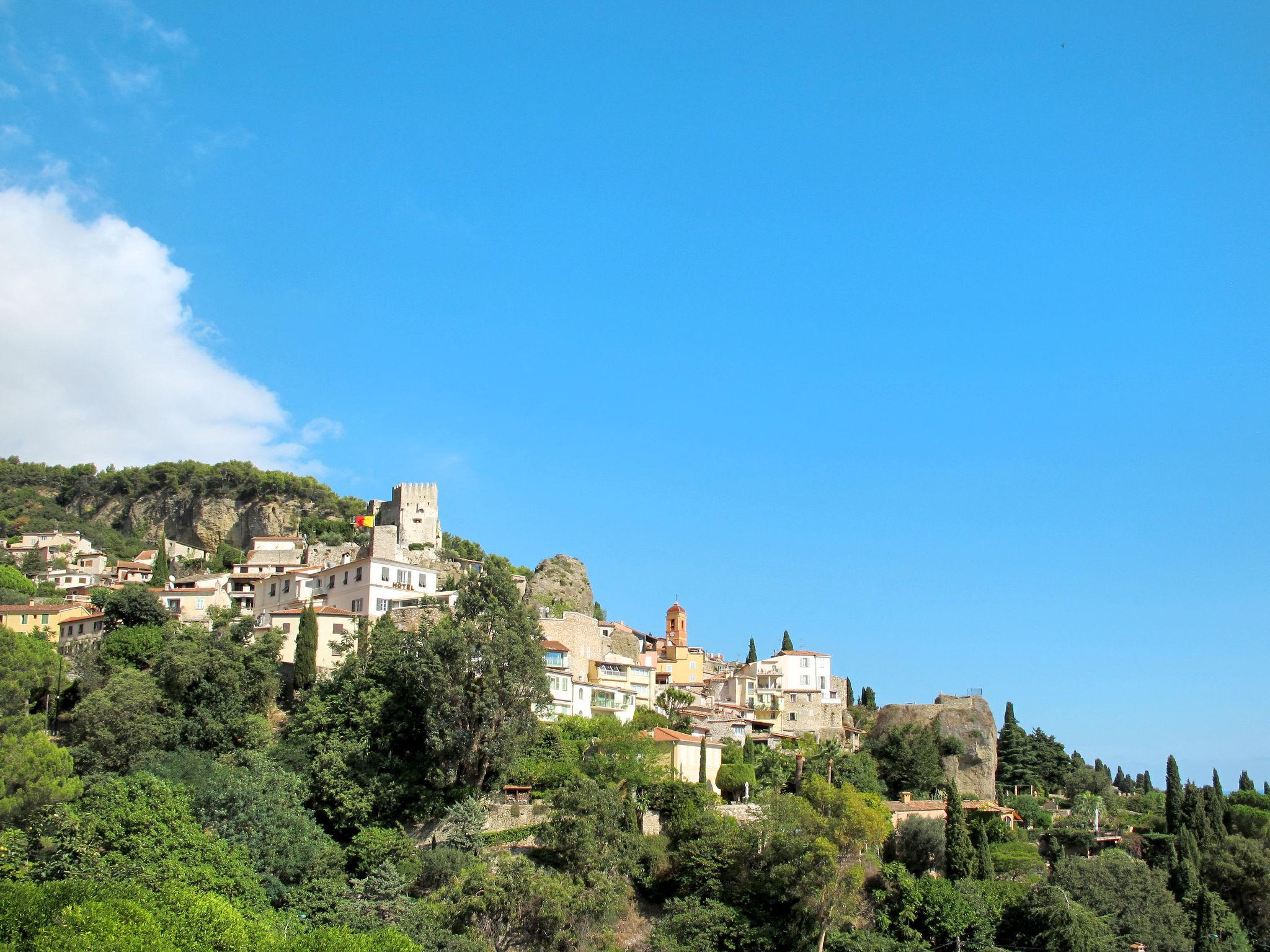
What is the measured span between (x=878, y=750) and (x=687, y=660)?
57.1 ft

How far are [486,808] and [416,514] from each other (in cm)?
4670

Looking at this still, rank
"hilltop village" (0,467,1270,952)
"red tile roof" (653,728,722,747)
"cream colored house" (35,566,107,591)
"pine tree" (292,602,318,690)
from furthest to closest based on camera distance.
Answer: "cream colored house" (35,566,107,591)
"red tile roof" (653,728,722,747)
"pine tree" (292,602,318,690)
"hilltop village" (0,467,1270,952)

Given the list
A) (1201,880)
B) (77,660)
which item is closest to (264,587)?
(77,660)

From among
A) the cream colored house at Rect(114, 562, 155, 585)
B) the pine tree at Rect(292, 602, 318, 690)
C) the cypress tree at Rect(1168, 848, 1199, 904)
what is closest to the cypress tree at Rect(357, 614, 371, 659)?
the pine tree at Rect(292, 602, 318, 690)

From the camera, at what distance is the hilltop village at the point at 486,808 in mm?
36469

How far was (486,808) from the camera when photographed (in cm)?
4378

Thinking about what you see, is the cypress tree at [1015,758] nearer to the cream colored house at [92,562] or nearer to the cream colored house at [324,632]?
the cream colored house at [324,632]

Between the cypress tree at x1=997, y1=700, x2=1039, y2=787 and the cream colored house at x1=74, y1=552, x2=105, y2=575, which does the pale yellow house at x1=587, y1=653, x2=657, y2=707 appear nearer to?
the cypress tree at x1=997, y1=700, x2=1039, y2=787

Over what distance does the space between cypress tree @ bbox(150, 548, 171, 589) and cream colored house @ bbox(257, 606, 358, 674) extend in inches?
744

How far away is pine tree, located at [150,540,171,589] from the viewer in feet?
240

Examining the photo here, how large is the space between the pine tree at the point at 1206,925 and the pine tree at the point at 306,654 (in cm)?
4155

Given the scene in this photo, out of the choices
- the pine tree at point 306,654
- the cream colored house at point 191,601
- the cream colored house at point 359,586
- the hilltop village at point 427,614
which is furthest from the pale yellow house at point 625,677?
the cream colored house at point 191,601

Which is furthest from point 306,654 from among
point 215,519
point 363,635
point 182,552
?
point 215,519

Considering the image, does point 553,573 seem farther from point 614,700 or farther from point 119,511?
point 119,511
